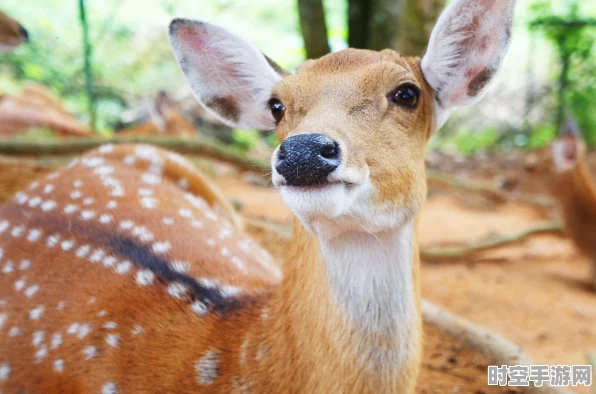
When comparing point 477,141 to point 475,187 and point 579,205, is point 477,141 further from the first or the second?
point 579,205

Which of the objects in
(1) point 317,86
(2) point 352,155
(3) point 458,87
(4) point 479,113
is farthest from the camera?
(4) point 479,113

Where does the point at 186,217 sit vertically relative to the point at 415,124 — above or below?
below

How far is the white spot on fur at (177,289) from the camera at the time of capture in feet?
7.04

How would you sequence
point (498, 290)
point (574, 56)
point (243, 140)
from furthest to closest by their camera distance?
point (243, 140), point (574, 56), point (498, 290)

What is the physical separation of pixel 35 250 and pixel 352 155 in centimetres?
161

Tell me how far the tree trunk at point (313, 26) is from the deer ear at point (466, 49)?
3376 mm

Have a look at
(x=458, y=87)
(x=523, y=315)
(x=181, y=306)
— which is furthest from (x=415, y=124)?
(x=523, y=315)

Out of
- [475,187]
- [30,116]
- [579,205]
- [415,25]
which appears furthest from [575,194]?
[30,116]

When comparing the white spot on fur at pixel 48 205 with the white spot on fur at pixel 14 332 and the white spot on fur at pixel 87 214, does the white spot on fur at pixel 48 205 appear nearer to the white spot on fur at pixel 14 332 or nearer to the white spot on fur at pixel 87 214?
the white spot on fur at pixel 87 214

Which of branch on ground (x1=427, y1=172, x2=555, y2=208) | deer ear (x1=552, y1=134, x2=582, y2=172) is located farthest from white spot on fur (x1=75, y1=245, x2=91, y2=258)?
deer ear (x1=552, y1=134, x2=582, y2=172)

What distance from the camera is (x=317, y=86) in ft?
5.83

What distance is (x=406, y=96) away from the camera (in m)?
1.81

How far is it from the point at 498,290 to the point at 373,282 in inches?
119

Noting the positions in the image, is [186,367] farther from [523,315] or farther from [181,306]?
[523,315]
